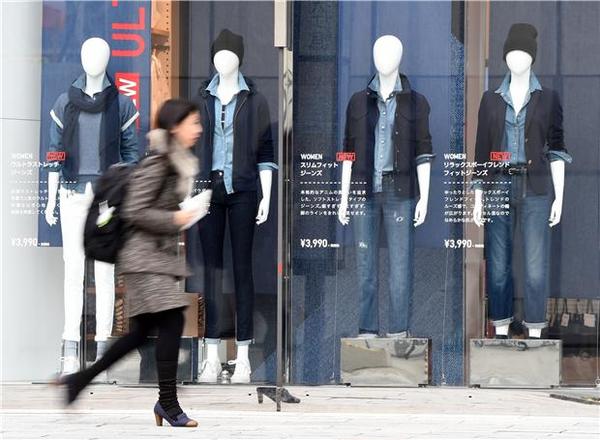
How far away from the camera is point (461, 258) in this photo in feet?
35.0

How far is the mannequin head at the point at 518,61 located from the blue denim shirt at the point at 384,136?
0.85 m

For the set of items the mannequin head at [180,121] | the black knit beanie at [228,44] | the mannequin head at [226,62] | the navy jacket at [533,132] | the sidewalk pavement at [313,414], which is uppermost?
the black knit beanie at [228,44]

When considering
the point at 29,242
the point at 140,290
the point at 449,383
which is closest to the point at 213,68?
the point at 29,242

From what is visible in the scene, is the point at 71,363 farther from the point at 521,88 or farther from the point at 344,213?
the point at 521,88

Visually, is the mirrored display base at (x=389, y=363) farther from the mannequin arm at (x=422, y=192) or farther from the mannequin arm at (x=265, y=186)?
the mannequin arm at (x=265, y=186)

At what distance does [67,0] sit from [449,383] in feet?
13.8

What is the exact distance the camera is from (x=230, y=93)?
1080cm

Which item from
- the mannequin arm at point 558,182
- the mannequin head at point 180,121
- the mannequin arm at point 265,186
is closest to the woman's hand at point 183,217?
the mannequin head at point 180,121

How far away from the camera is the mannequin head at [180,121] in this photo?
730 centimetres

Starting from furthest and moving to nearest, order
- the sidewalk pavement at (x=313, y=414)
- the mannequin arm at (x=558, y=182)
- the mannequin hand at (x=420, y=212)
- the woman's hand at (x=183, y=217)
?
the mannequin hand at (x=420, y=212)
the mannequin arm at (x=558, y=182)
the sidewalk pavement at (x=313, y=414)
the woman's hand at (x=183, y=217)

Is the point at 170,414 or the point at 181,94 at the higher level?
the point at 181,94

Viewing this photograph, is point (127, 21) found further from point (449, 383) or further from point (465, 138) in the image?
point (449, 383)

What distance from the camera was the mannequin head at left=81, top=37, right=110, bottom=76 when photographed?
10859 mm

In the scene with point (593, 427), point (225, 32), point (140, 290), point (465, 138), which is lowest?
point (593, 427)
